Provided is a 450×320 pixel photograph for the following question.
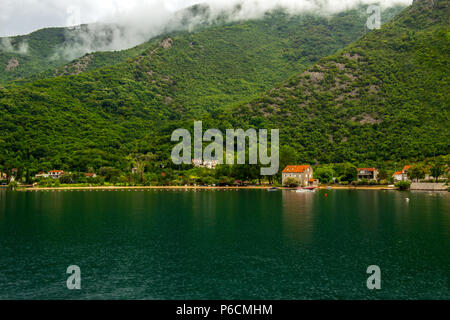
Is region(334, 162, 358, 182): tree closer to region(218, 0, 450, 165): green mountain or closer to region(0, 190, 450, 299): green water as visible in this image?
region(218, 0, 450, 165): green mountain

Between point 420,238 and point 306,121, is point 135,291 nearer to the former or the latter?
point 420,238

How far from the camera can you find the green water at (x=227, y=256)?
20578mm

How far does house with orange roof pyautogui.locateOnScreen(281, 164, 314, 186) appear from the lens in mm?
114750

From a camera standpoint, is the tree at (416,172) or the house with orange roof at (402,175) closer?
the tree at (416,172)

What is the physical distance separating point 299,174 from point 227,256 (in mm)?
90200

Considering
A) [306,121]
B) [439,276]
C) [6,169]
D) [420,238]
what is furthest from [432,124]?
[6,169]

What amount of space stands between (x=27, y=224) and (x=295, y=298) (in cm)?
3450

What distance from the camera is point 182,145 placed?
155375 mm

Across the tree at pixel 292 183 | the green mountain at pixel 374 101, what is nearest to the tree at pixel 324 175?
the tree at pixel 292 183

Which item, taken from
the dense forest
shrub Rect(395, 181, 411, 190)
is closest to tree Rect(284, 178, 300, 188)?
the dense forest

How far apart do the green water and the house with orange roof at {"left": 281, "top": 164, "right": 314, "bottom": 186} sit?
67179mm

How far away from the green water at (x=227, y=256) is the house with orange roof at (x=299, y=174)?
67.2 meters

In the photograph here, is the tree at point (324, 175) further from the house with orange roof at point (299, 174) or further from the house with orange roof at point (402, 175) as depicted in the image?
the house with orange roof at point (402, 175)

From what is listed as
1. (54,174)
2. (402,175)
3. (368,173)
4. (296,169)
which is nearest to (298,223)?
(296,169)
